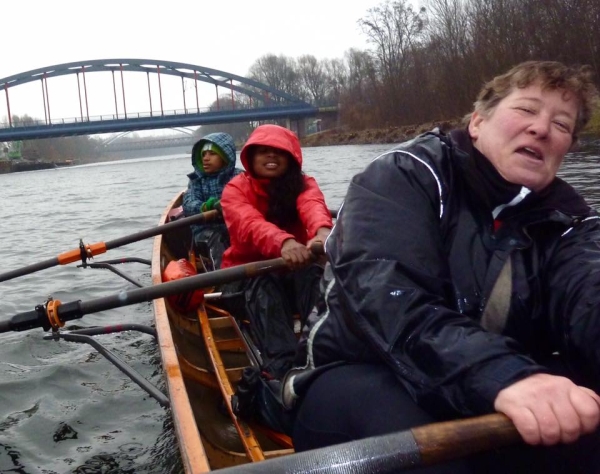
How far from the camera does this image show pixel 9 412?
402 centimetres

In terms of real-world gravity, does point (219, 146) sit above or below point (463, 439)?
above

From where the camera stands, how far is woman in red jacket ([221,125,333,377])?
3.15m

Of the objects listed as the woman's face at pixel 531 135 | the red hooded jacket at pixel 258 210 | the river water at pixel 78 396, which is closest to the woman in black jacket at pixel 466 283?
the woman's face at pixel 531 135

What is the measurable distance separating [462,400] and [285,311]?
186 centimetres

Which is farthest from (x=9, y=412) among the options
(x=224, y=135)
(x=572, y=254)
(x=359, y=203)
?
(x=572, y=254)

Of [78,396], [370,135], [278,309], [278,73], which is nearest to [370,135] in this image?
[370,135]

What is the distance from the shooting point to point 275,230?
338cm

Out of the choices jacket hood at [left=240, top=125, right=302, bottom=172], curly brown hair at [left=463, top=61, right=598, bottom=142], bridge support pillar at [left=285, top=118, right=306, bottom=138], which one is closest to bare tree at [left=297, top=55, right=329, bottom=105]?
bridge support pillar at [left=285, top=118, right=306, bottom=138]

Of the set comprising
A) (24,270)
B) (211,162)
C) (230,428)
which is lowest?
(230,428)

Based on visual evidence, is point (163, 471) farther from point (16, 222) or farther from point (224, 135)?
point (16, 222)

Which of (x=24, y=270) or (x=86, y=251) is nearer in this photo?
(x=24, y=270)

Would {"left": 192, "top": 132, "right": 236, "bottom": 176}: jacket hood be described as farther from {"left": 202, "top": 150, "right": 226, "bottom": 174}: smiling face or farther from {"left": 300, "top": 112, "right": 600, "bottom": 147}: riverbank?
{"left": 300, "top": 112, "right": 600, "bottom": 147}: riverbank

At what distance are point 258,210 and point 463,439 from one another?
2.49m

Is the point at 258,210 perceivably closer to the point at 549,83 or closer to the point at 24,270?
the point at 549,83
